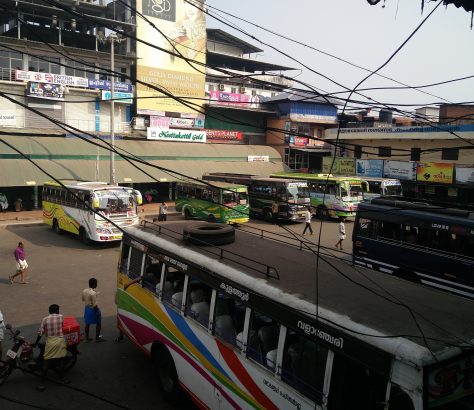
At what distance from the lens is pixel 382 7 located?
660 cm

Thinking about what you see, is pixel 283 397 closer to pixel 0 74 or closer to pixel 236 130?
pixel 0 74

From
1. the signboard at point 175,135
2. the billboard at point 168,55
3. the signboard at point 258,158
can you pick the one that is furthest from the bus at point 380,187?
the billboard at point 168,55

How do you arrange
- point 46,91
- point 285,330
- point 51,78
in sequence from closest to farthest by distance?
point 285,330
point 46,91
point 51,78

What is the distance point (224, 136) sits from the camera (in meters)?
43.3

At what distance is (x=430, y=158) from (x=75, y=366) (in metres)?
36.4

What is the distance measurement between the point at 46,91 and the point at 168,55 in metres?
14.4

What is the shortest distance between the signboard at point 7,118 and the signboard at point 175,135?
10.0m

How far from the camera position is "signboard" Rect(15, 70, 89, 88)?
100 ft

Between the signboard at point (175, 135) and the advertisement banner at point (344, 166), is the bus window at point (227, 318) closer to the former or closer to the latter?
the signboard at point (175, 135)

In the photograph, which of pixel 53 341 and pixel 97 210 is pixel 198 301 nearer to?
pixel 53 341

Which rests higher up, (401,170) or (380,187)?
(401,170)

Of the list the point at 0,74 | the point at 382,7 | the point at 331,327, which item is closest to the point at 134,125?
the point at 0,74

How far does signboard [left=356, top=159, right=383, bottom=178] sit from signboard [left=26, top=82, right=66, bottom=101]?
24.6 metres

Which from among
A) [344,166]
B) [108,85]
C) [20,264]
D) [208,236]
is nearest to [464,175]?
[344,166]
